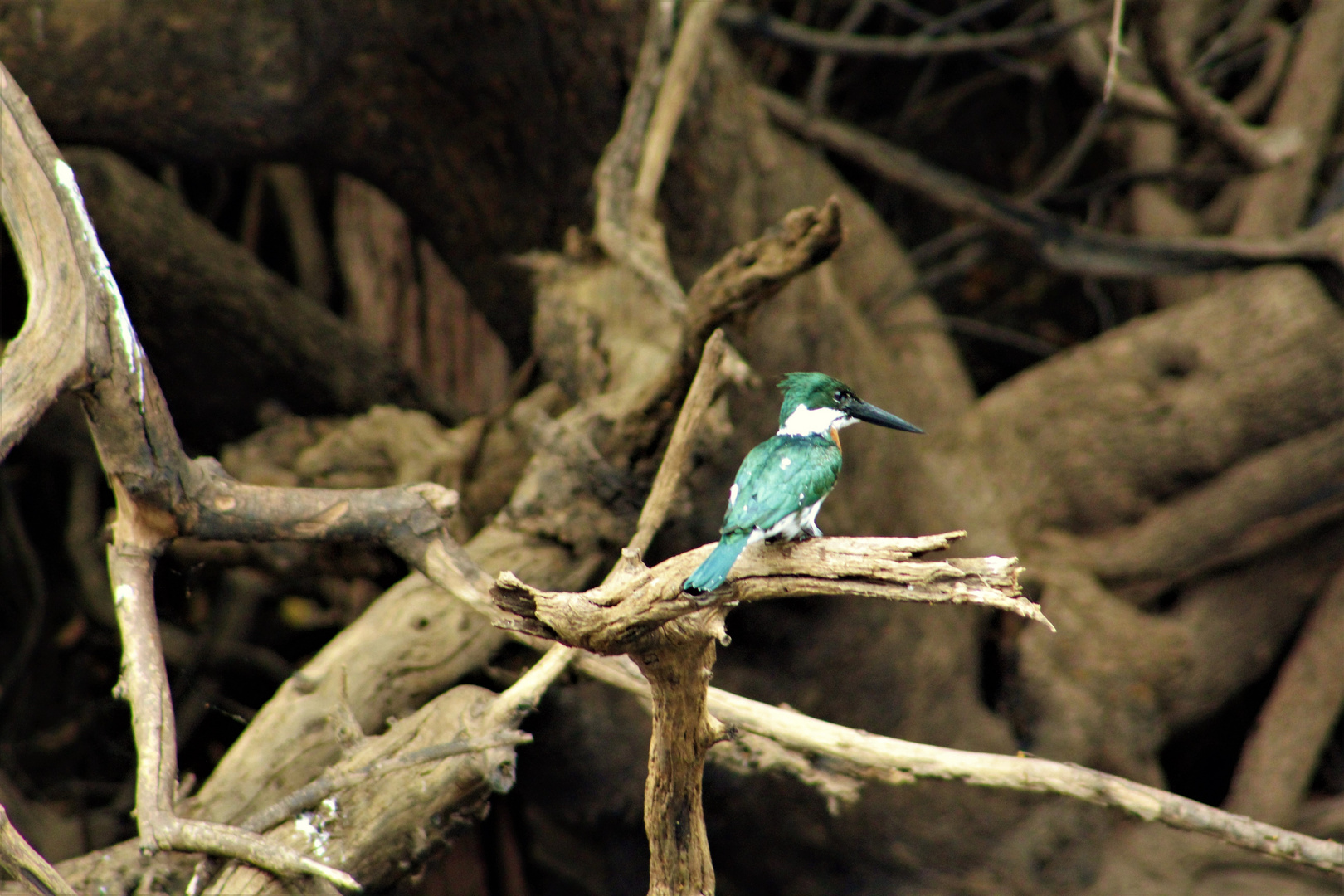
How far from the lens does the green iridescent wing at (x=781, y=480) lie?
1.30 meters

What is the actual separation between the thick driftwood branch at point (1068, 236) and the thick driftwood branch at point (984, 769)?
173cm

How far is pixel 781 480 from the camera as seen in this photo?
1394mm

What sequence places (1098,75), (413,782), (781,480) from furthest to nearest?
(1098,75) → (413,782) → (781,480)

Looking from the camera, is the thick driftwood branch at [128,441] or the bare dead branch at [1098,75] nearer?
the thick driftwood branch at [128,441]

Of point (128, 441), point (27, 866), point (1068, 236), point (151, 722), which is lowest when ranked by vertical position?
point (27, 866)

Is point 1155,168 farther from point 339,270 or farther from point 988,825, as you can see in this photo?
point 339,270

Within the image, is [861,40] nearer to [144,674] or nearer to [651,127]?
[651,127]

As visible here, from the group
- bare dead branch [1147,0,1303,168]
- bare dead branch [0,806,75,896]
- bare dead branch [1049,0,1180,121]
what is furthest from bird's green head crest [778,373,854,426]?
bare dead branch [1049,0,1180,121]

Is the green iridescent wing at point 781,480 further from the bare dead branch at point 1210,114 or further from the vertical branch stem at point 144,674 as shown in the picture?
the bare dead branch at point 1210,114

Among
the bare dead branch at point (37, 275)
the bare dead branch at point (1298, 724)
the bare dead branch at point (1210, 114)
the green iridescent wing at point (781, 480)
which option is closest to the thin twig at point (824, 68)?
the bare dead branch at point (1210, 114)

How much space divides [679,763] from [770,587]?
0.30m

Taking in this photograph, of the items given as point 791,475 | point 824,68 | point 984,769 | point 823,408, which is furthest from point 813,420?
point 824,68

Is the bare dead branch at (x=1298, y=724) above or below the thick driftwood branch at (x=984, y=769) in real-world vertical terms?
above

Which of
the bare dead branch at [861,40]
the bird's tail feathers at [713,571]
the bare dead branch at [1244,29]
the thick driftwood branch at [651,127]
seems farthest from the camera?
the bare dead branch at [1244,29]
